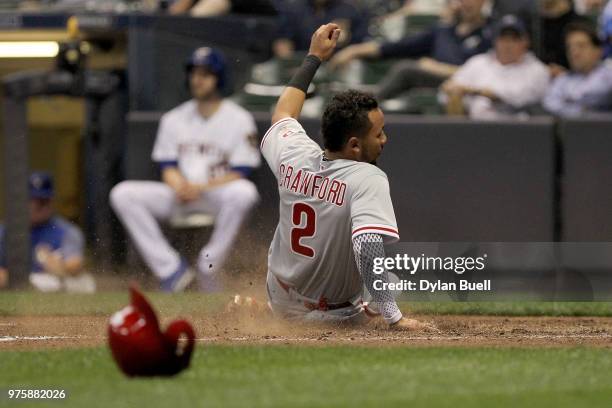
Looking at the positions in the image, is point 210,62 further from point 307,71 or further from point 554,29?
point 307,71

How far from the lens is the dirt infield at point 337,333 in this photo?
267 inches

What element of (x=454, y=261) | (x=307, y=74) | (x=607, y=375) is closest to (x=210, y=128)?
(x=454, y=261)

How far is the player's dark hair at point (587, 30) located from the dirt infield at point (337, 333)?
3467mm

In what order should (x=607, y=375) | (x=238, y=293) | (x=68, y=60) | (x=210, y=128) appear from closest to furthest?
(x=607, y=375) < (x=238, y=293) < (x=210, y=128) < (x=68, y=60)

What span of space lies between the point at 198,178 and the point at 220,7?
2.43 meters

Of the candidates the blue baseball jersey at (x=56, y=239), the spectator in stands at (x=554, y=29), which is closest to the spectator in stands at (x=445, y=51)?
the spectator in stands at (x=554, y=29)

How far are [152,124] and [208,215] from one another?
1.18 metres

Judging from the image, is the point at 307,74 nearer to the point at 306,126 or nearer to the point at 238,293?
the point at 238,293

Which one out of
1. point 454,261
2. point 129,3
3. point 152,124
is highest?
point 129,3

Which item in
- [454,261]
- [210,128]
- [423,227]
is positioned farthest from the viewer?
[210,128]

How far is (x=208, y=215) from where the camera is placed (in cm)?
1081

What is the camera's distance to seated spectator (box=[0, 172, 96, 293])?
10.8m

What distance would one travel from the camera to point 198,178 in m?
11.1

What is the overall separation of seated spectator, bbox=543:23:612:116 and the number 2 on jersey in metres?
4.56
